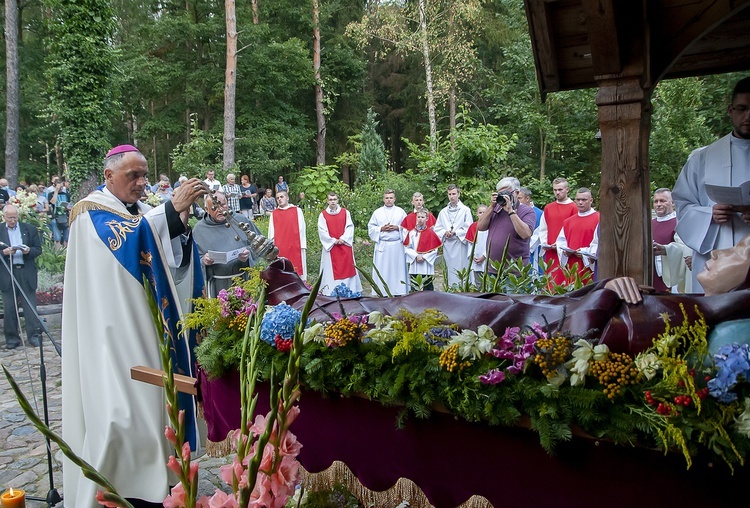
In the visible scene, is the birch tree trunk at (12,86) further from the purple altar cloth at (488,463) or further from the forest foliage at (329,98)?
the purple altar cloth at (488,463)

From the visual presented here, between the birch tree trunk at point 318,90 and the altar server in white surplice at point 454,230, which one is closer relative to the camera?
the altar server in white surplice at point 454,230

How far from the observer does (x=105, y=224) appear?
3297 mm

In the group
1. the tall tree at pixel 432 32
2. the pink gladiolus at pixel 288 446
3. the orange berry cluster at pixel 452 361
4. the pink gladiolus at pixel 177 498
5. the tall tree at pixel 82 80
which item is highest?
the tall tree at pixel 432 32

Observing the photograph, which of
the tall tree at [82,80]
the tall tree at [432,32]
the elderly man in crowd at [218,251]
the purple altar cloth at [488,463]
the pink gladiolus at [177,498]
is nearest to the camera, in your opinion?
the pink gladiolus at [177,498]

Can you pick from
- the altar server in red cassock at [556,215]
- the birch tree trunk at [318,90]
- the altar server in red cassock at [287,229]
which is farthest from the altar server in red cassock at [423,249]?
the birch tree trunk at [318,90]

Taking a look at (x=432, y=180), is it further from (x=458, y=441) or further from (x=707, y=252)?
(x=458, y=441)

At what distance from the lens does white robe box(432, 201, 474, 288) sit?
10.2 meters

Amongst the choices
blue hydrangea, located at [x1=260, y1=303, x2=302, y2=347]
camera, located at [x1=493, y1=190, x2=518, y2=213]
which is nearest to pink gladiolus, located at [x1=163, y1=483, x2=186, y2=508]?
blue hydrangea, located at [x1=260, y1=303, x2=302, y2=347]

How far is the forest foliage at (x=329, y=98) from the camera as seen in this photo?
51.4ft

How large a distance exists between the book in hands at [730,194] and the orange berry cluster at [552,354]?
1.99 metres

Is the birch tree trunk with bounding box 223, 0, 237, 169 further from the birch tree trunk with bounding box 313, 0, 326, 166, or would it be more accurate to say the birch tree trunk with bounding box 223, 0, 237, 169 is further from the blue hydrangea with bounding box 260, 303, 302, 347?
the blue hydrangea with bounding box 260, 303, 302, 347

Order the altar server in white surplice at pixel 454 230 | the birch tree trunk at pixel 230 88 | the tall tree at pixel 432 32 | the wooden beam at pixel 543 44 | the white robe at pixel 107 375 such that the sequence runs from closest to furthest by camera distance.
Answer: the white robe at pixel 107 375 < the wooden beam at pixel 543 44 < the altar server in white surplice at pixel 454 230 < the birch tree trunk at pixel 230 88 < the tall tree at pixel 432 32

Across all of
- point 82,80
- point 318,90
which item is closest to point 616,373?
point 82,80

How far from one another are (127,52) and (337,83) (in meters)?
9.91
